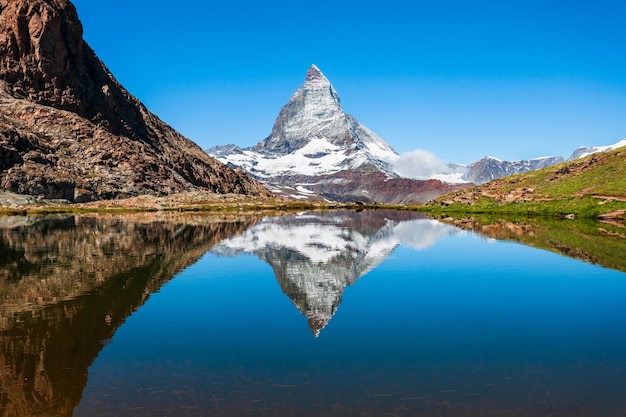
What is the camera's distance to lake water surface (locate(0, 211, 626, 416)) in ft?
49.7

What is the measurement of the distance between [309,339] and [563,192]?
149186mm

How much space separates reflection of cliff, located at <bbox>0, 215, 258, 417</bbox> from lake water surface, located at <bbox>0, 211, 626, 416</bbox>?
93 mm

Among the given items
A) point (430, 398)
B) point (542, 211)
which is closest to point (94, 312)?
point (430, 398)

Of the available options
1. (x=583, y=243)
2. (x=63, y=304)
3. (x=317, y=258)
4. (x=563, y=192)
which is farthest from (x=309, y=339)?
(x=563, y=192)

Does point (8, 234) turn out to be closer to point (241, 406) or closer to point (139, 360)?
point (139, 360)

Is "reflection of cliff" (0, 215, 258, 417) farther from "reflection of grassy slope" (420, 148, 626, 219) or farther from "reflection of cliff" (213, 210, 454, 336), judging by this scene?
"reflection of grassy slope" (420, 148, 626, 219)

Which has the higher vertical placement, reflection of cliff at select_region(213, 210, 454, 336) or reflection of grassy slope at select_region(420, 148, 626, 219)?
reflection of grassy slope at select_region(420, 148, 626, 219)

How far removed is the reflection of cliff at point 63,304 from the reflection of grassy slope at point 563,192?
4195 inches

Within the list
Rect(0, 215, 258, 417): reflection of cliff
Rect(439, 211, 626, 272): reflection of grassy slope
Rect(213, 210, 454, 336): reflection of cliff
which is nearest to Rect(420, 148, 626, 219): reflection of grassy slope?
Rect(439, 211, 626, 272): reflection of grassy slope

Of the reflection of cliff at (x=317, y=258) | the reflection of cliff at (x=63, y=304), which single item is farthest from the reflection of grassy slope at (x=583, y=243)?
the reflection of cliff at (x=63, y=304)

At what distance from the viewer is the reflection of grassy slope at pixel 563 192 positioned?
128250mm

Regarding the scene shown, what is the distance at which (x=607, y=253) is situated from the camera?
2037 inches

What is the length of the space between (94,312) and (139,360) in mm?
8317

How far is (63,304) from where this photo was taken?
27.6 meters
